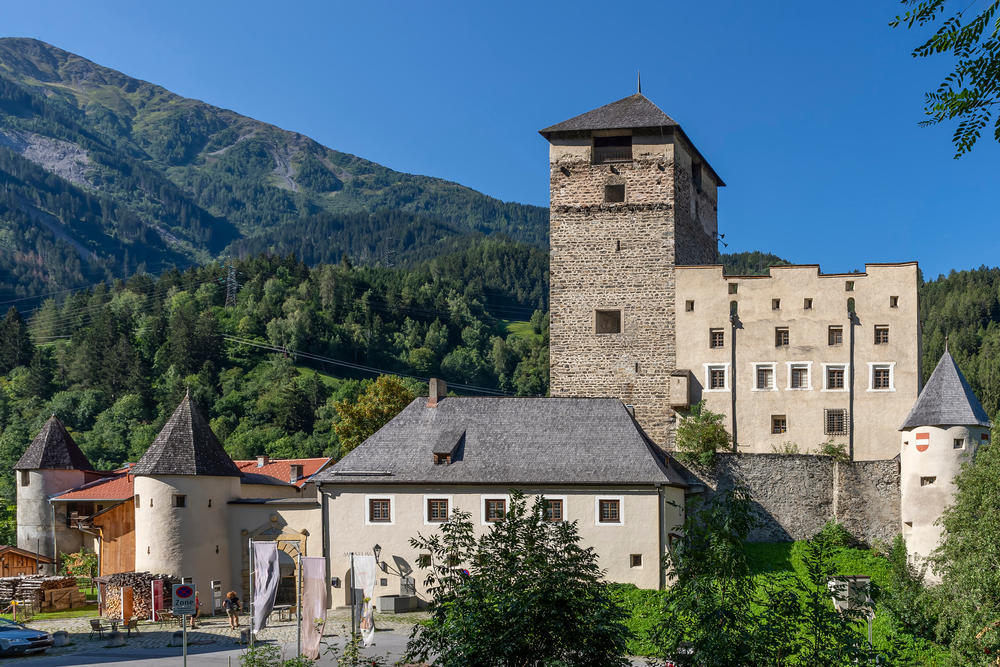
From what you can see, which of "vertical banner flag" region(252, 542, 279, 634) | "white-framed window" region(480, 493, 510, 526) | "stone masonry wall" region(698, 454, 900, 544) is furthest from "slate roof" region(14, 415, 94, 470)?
"stone masonry wall" region(698, 454, 900, 544)

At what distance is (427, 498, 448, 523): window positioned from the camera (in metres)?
41.2

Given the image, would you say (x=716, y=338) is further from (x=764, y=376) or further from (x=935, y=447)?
(x=935, y=447)

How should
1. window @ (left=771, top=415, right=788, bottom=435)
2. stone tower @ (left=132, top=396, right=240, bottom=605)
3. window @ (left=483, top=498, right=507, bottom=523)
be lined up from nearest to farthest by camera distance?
window @ (left=483, top=498, right=507, bottom=523) → stone tower @ (left=132, top=396, right=240, bottom=605) → window @ (left=771, top=415, right=788, bottom=435)

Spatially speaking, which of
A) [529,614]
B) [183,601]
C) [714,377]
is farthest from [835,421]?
[529,614]

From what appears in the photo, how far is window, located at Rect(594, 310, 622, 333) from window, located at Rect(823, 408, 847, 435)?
9.05 meters

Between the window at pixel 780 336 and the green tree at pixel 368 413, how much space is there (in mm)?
16618

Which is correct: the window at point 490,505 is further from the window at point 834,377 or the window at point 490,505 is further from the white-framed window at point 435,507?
the window at point 834,377

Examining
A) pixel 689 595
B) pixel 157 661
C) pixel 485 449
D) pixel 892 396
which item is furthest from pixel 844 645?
pixel 892 396

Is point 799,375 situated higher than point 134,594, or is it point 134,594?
point 799,375

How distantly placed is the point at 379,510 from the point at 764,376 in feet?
56.1

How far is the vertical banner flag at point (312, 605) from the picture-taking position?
28938 mm

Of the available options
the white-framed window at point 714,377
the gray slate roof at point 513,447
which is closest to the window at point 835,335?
the white-framed window at point 714,377

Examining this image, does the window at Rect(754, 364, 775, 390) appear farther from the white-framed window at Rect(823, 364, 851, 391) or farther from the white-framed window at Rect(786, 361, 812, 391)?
the white-framed window at Rect(823, 364, 851, 391)

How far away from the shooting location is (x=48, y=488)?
54.9 meters
